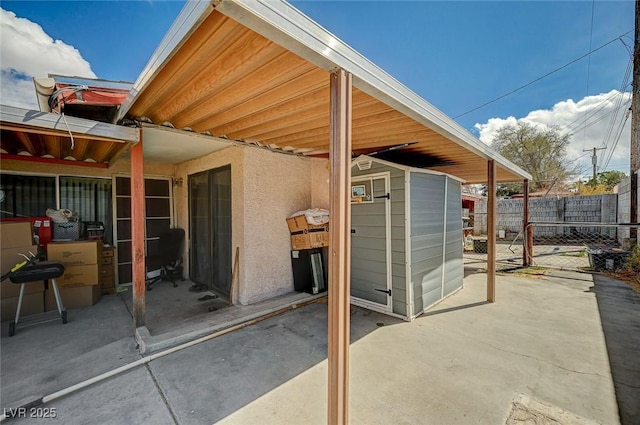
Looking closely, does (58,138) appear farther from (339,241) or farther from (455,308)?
(455,308)

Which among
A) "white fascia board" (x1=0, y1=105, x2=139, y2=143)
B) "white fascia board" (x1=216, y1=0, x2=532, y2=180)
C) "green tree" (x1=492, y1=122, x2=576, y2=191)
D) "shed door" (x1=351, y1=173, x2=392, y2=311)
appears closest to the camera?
"white fascia board" (x1=216, y1=0, x2=532, y2=180)

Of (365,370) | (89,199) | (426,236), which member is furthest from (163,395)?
(89,199)

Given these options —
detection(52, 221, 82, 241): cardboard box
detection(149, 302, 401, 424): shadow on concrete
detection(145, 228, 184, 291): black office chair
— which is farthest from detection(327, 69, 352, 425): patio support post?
detection(52, 221, 82, 241): cardboard box

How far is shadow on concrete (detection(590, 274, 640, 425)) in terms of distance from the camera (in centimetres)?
198

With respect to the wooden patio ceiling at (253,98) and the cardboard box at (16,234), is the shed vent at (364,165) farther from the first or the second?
the cardboard box at (16,234)

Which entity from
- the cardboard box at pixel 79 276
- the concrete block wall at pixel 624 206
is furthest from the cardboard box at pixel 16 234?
the concrete block wall at pixel 624 206

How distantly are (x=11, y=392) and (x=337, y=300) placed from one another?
9.29ft

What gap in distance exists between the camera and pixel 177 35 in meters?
1.34

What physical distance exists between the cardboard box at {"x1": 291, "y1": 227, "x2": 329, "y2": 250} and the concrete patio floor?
1.08m

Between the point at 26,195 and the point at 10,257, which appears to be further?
the point at 26,195

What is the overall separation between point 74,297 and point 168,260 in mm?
1464

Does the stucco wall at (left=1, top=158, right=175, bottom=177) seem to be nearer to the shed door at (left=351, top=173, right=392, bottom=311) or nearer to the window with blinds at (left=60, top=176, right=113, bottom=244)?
the window with blinds at (left=60, top=176, right=113, bottom=244)

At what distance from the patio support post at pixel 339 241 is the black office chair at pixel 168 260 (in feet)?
14.7

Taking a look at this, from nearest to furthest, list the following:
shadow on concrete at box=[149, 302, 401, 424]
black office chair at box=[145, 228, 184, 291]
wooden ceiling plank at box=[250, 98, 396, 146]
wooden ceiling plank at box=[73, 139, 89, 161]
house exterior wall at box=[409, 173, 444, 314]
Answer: shadow on concrete at box=[149, 302, 401, 424], wooden ceiling plank at box=[250, 98, 396, 146], wooden ceiling plank at box=[73, 139, 89, 161], house exterior wall at box=[409, 173, 444, 314], black office chair at box=[145, 228, 184, 291]
